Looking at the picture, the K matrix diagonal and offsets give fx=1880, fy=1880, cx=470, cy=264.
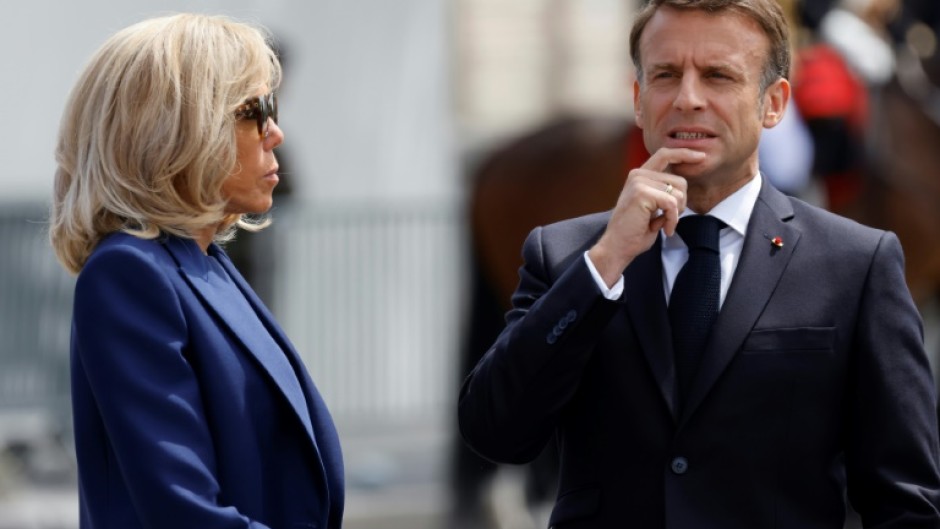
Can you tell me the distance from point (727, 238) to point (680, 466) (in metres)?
0.37

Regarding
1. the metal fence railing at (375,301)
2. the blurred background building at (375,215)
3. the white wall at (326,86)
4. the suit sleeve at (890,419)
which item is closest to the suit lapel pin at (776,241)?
the suit sleeve at (890,419)

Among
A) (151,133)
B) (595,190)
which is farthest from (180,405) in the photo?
(595,190)

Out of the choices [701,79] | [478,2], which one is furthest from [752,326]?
[478,2]

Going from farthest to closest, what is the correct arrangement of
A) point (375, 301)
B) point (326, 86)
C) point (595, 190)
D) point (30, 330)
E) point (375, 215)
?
point (375, 301) < point (375, 215) < point (326, 86) < point (30, 330) < point (595, 190)

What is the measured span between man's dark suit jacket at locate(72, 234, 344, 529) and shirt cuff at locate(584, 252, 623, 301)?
45 cm

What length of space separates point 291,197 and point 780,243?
263 inches

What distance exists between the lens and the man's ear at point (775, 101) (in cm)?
276

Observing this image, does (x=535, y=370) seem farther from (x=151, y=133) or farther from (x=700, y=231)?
(x=151, y=133)

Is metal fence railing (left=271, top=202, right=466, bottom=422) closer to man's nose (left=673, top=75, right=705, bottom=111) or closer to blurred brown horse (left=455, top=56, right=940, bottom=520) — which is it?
blurred brown horse (left=455, top=56, right=940, bottom=520)

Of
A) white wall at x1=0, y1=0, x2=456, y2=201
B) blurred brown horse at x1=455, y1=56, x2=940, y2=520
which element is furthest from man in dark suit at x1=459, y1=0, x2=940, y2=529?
white wall at x1=0, y1=0, x2=456, y2=201

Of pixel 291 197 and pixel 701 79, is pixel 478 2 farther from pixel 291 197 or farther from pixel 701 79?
pixel 701 79

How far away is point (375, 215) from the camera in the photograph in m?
10.1

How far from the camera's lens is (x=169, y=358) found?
8.27ft

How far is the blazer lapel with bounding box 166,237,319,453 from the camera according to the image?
2.62 m
